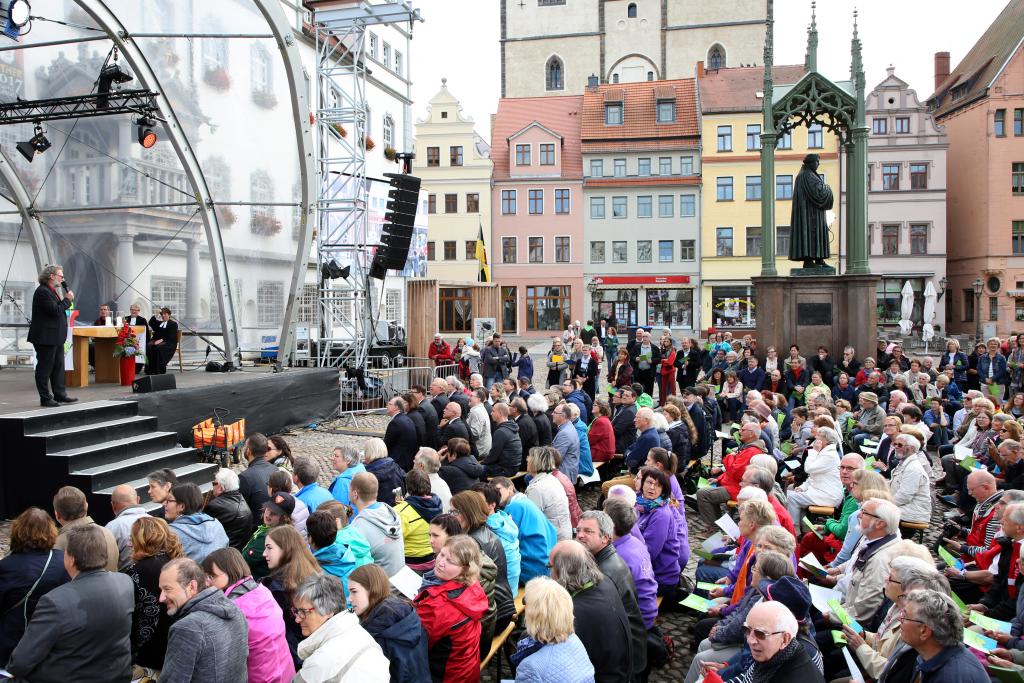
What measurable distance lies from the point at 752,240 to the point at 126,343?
3453 centimetres

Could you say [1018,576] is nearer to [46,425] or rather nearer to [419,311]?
[46,425]

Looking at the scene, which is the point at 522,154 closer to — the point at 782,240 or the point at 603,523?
the point at 782,240

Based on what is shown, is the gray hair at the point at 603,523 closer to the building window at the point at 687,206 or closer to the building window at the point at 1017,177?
the building window at the point at 687,206

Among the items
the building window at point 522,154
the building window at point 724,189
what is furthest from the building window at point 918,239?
the building window at point 522,154

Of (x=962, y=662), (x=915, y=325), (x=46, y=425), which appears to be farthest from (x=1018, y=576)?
(x=915, y=325)

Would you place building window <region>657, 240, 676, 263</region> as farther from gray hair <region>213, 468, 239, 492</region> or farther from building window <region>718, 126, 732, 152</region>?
gray hair <region>213, 468, 239, 492</region>

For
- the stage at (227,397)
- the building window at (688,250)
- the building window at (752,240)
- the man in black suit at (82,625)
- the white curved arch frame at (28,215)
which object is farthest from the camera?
the building window at (688,250)

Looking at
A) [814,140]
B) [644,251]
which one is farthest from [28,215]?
[814,140]

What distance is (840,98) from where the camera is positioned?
16.7 metres

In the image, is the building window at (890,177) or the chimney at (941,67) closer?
the building window at (890,177)

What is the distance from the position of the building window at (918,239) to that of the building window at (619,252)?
1379cm

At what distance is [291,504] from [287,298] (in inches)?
401

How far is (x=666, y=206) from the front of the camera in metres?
Answer: 42.0

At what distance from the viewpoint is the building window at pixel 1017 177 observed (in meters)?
38.8
